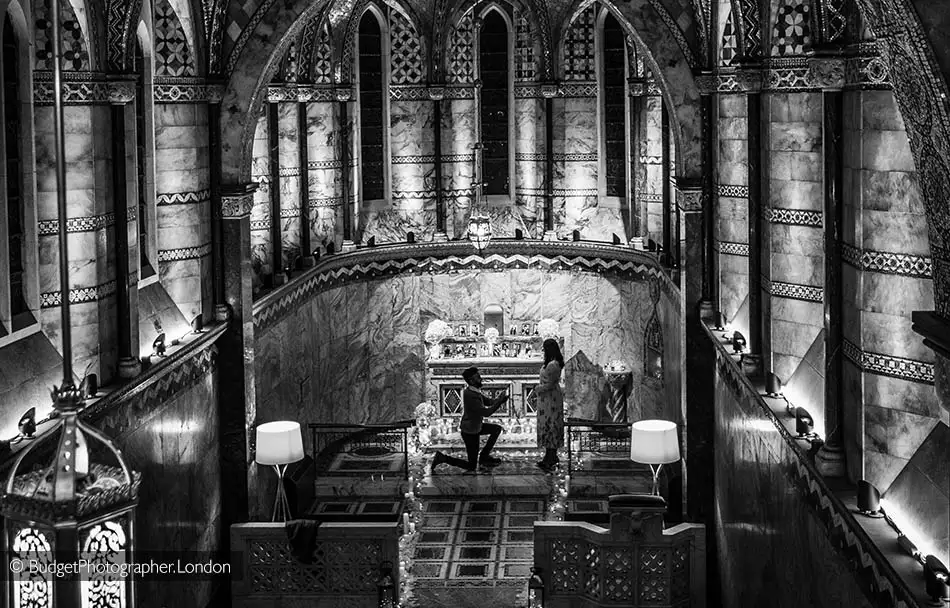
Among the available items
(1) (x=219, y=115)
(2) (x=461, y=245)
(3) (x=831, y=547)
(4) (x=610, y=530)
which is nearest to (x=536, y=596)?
(4) (x=610, y=530)

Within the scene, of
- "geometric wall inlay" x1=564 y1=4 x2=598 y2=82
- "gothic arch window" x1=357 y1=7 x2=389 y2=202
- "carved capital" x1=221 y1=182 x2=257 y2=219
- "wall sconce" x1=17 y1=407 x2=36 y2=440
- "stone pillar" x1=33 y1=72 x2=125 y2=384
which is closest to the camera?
"wall sconce" x1=17 y1=407 x2=36 y2=440

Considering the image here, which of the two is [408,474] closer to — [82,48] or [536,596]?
[536,596]

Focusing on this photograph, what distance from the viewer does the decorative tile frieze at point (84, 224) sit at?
474 inches

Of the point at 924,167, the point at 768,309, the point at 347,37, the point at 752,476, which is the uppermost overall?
the point at 347,37

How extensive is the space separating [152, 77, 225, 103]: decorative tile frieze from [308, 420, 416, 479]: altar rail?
15.0 ft

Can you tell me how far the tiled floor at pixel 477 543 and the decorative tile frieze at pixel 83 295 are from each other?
4.23m

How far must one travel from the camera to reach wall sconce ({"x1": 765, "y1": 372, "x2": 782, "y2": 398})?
11.9 metres

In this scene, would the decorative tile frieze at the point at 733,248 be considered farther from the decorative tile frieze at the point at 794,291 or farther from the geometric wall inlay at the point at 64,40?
the geometric wall inlay at the point at 64,40

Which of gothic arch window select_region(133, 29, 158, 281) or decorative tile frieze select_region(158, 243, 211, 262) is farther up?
gothic arch window select_region(133, 29, 158, 281)

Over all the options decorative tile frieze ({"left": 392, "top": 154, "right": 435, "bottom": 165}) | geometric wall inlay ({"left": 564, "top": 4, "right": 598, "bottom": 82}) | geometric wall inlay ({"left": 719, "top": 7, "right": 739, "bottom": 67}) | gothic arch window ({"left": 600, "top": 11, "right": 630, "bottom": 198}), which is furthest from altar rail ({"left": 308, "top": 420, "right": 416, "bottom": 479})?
geometric wall inlay ({"left": 719, "top": 7, "right": 739, "bottom": 67})

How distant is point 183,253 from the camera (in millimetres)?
15398

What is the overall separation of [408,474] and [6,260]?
8.34 m

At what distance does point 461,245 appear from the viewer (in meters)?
22.8

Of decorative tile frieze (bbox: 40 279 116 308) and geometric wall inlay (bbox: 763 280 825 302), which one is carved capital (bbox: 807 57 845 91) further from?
decorative tile frieze (bbox: 40 279 116 308)
